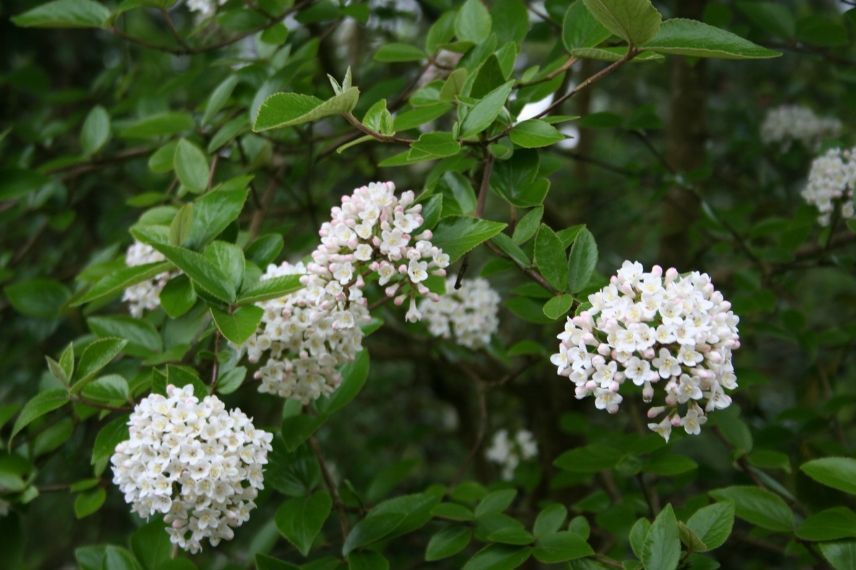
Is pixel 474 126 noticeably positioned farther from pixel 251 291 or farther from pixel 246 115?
pixel 246 115

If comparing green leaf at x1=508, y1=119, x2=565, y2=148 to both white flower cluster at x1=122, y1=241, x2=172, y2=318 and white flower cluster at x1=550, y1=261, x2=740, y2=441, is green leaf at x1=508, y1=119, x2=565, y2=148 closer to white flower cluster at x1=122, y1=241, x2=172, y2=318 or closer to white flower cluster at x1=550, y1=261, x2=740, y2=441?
white flower cluster at x1=550, y1=261, x2=740, y2=441

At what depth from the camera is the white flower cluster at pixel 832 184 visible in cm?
203

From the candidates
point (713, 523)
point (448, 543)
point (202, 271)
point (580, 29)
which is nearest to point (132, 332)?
point (202, 271)

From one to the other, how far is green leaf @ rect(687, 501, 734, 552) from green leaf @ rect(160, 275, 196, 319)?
0.99m

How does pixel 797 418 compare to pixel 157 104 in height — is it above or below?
below

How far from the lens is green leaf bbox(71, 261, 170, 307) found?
152 centimetres

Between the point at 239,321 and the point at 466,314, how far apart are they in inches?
40.0

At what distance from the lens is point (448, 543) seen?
1.72 meters

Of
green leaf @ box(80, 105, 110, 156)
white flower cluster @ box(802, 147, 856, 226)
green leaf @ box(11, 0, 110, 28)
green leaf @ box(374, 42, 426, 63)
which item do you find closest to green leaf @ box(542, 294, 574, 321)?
green leaf @ box(374, 42, 426, 63)

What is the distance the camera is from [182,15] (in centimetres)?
378

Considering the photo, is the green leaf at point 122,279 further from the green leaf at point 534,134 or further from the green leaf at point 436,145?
the green leaf at point 534,134

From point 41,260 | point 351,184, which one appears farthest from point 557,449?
point 41,260

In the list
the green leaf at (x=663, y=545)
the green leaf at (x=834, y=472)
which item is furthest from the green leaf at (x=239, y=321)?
the green leaf at (x=834, y=472)

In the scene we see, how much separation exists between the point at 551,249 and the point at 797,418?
125cm
